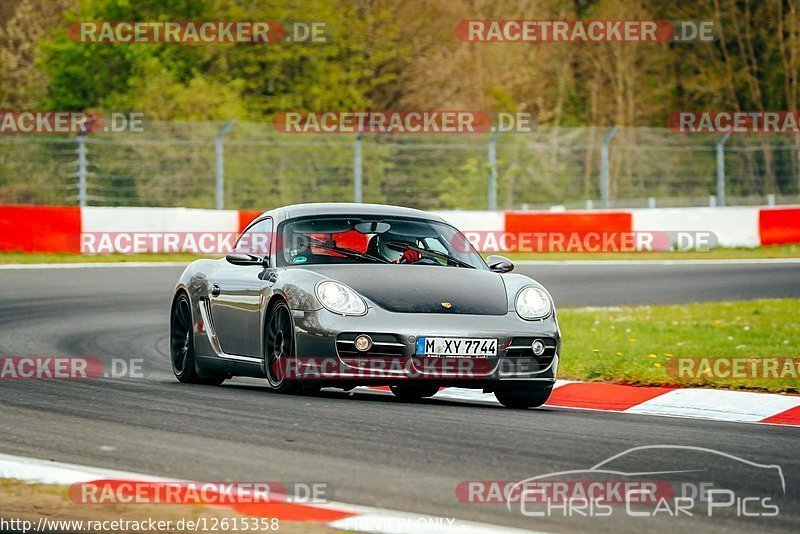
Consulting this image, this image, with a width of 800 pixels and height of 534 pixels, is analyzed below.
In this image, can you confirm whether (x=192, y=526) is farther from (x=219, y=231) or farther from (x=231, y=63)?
(x=231, y=63)

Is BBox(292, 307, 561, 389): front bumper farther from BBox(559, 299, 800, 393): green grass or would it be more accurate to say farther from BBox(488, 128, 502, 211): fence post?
BBox(488, 128, 502, 211): fence post

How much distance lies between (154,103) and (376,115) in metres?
5.80

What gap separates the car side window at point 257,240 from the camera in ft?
30.8

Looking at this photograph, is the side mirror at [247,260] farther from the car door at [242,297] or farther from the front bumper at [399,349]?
the front bumper at [399,349]

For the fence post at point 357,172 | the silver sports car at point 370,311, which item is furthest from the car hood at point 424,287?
the fence post at point 357,172

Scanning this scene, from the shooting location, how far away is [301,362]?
8.27m

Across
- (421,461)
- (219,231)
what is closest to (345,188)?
(219,231)

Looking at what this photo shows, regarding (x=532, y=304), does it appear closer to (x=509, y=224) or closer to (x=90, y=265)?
(x=90, y=265)

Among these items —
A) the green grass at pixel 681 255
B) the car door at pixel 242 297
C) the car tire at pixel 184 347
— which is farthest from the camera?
the green grass at pixel 681 255

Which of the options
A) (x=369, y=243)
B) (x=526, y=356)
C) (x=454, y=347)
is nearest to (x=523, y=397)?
(x=526, y=356)

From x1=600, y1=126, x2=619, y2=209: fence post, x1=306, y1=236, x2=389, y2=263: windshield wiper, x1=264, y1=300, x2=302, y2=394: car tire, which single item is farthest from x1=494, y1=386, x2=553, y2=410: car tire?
x1=600, y1=126, x2=619, y2=209: fence post

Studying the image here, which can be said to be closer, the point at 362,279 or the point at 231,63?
the point at 362,279

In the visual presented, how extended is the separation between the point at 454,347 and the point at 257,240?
206 centimetres

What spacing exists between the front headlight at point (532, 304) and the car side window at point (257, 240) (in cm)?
176
